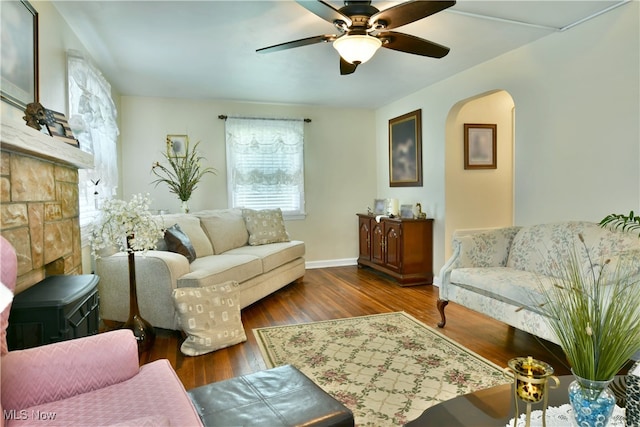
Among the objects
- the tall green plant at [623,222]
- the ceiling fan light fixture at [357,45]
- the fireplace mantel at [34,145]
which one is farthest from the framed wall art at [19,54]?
the tall green plant at [623,222]

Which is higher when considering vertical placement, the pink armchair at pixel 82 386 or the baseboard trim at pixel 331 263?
the pink armchair at pixel 82 386

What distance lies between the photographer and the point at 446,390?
219 cm

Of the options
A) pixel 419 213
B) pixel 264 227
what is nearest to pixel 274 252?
pixel 264 227

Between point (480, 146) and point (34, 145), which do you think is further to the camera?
point (480, 146)

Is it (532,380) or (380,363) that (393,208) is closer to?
(380,363)

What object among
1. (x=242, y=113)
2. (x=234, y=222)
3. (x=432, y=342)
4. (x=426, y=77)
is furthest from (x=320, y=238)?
(x=432, y=342)

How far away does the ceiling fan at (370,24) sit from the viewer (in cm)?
202

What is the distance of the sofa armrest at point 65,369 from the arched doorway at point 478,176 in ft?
12.6

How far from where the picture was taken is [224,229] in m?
4.45

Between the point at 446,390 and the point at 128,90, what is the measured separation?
187 inches

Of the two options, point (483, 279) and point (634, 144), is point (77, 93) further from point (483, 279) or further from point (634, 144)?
point (634, 144)

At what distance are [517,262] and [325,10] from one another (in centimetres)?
252

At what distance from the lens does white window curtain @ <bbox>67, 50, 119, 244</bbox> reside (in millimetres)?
2822

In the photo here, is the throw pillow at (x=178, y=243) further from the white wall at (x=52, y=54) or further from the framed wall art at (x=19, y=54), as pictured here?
the framed wall art at (x=19, y=54)
